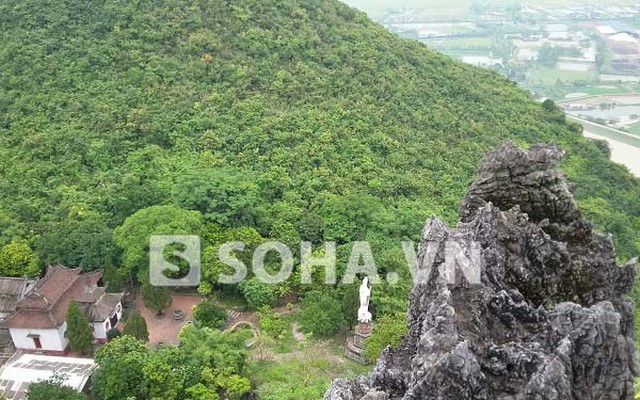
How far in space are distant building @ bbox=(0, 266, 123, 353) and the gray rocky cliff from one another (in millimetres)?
11700

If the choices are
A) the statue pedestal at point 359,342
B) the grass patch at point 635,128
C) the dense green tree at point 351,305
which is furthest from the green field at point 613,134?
the statue pedestal at point 359,342

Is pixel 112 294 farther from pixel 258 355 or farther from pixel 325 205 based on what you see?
pixel 325 205

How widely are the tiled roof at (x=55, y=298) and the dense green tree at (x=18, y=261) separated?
1.03 m

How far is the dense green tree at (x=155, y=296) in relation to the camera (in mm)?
16984

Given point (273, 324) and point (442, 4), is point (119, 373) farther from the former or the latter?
point (442, 4)

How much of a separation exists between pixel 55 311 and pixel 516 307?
13581 mm

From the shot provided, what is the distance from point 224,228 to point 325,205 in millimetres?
3398

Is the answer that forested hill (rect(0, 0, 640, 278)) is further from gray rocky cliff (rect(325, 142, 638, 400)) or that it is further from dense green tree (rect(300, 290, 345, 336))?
gray rocky cliff (rect(325, 142, 638, 400))

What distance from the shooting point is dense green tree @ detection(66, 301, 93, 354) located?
1547 centimetres

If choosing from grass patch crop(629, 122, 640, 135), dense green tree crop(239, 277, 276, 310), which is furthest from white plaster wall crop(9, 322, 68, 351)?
grass patch crop(629, 122, 640, 135)

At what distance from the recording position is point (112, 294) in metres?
17.1

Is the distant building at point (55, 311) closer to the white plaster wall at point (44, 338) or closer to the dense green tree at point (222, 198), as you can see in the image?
the white plaster wall at point (44, 338)

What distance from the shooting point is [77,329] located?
15.6 meters

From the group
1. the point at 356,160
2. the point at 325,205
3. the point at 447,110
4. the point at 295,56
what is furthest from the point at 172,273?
the point at 447,110
